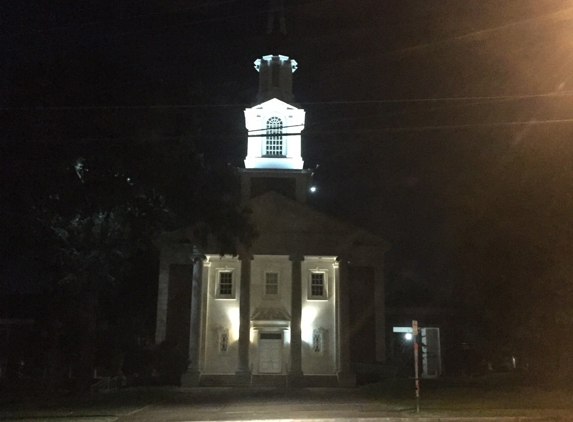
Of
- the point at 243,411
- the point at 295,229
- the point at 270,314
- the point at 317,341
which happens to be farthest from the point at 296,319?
the point at 243,411

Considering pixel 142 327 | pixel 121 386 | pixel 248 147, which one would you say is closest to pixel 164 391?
pixel 121 386

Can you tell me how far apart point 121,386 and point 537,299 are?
65.9ft

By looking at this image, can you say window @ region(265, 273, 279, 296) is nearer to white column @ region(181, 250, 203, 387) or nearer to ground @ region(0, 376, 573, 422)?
white column @ region(181, 250, 203, 387)

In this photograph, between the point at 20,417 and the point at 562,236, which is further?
the point at 562,236

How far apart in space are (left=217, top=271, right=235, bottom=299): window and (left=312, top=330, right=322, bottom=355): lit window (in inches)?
197

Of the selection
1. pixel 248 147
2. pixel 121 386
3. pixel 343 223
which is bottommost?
pixel 121 386

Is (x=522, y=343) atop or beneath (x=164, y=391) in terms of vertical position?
atop

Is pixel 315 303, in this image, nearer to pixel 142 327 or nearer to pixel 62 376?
pixel 142 327

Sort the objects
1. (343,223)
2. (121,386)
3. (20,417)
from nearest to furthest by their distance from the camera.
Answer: (20,417) < (121,386) < (343,223)

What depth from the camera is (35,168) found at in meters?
18.6

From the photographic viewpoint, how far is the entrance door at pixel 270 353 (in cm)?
3266

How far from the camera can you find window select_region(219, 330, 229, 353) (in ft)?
107

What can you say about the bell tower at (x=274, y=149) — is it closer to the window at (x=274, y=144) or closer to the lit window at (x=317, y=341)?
the window at (x=274, y=144)

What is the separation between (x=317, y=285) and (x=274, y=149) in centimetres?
923
